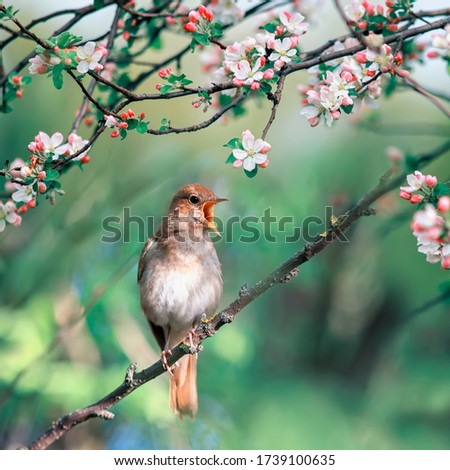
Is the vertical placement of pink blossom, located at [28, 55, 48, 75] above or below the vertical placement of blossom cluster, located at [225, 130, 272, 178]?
above

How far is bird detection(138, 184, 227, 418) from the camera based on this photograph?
3.86 meters

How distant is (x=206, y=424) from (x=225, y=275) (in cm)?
162

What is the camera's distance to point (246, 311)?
6.99 meters

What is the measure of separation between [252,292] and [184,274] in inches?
61.7

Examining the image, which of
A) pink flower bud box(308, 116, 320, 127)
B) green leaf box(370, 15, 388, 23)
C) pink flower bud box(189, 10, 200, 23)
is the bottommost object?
pink flower bud box(308, 116, 320, 127)

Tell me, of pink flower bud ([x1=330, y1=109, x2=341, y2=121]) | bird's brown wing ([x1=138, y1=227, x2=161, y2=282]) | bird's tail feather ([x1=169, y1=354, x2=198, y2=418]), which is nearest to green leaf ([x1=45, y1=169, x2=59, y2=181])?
pink flower bud ([x1=330, y1=109, x2=341, y2=121])

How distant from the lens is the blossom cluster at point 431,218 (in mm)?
1855

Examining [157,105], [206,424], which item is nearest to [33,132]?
[157,105]

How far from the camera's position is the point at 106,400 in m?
2.69

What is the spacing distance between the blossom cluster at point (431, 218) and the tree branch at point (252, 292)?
68 millimetres

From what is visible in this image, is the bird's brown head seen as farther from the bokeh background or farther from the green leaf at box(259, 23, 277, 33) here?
the green leaf at box(259, 23, 277, 33)

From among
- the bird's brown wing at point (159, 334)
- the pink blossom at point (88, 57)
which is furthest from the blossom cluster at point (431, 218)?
the bird's brown wing at point (159, 334)

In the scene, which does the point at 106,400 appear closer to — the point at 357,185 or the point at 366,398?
the point at 357,185
